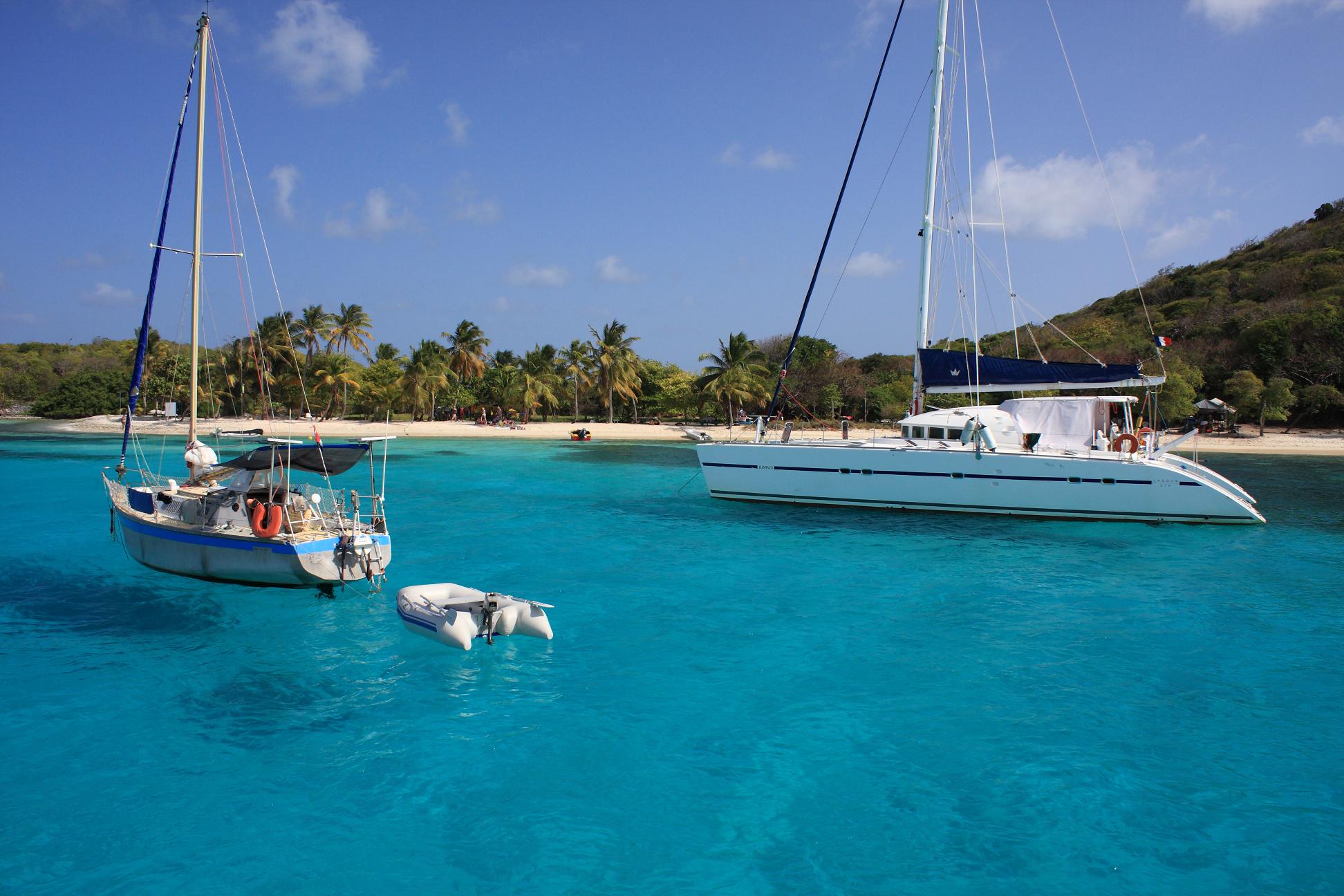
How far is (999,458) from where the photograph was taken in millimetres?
20641

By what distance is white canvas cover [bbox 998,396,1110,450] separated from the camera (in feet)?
72.5

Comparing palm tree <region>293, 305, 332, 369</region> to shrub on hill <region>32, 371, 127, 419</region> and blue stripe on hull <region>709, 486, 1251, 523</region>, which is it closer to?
shrub on hill <region>32, 371, 127, 419</region>

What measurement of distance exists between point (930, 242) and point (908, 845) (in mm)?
18387

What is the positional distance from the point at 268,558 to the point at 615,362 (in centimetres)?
4951

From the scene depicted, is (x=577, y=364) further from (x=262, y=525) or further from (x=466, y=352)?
(x=262, y=525)

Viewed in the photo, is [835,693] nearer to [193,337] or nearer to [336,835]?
[336,835]

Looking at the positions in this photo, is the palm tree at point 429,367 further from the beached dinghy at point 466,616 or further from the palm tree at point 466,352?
the beached dinghy at point 466,616

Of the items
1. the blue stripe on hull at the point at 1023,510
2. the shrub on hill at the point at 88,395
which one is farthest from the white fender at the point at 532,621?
the shrub on hill at the point at 88,395

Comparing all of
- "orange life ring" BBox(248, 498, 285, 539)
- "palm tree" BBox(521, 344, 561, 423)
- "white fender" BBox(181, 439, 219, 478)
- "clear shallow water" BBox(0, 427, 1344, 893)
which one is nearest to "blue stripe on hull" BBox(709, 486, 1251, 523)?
"clear shallow water" BBox(0, 427, 1344, 893)

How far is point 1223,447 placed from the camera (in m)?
43.4

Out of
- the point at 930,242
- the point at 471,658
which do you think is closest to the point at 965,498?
the point at 930,242

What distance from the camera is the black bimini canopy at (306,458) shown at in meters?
13.0

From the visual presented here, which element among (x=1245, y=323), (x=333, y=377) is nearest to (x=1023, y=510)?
(x=1245, y=323)

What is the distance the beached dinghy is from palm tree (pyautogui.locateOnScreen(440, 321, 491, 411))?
57.4 meters
